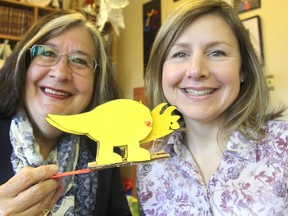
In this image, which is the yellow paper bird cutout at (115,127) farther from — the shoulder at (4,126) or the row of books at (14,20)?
the row of books at (14,20)

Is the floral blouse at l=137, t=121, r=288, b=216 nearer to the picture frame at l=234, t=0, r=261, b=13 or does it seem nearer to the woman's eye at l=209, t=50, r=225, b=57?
the woman's eye at l=209, t=50, r=225, b=57

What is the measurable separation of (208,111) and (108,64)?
1.52 feet

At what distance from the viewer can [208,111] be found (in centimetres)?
87

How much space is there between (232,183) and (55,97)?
1.98ft

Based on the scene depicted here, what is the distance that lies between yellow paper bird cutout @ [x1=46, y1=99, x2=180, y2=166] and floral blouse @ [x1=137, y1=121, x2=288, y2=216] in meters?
0.28

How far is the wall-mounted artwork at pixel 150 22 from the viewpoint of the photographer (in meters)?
3.00

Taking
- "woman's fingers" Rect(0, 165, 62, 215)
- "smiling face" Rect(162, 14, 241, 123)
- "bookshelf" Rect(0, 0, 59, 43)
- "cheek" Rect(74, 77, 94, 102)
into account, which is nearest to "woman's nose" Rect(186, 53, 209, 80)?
"smiling face" Rect(162, 14, 241, 123)

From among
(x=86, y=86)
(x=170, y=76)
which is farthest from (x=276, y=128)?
(x=86, y=86)

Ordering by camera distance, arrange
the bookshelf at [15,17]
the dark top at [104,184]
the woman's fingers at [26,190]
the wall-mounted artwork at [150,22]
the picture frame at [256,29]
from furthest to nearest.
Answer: the wall-mounted artwork at [150,22] → the bookshelf at [15,17] → the picture frame at [256,29] → the dark top at [104,184] → the woman's fingers at [26,190]

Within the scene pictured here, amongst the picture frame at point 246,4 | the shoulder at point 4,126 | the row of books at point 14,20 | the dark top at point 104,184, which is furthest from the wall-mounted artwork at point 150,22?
the shoulder at point 4,126

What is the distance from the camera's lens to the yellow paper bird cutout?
2.26 feet

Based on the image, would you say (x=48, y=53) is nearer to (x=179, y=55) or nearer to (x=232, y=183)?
(x=179, y=55)

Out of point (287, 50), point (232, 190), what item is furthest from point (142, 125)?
point (287, 50)

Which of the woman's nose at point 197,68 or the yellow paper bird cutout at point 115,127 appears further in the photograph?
the woman's nose at point 197,68
